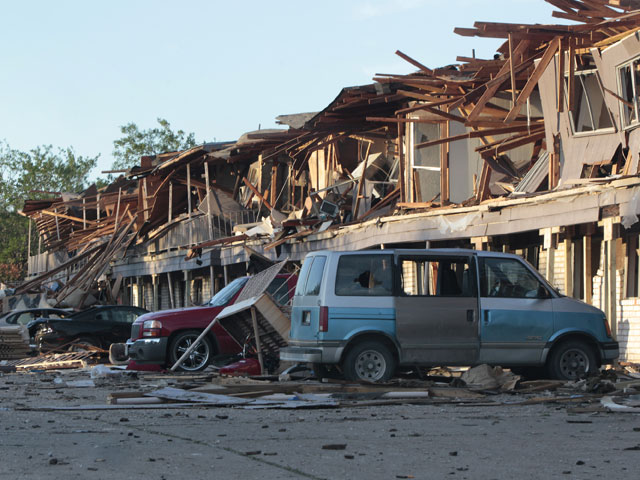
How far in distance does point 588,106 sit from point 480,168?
472 centimetres

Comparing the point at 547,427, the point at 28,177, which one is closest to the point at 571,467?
the point at 547,427

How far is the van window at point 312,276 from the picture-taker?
14.4m

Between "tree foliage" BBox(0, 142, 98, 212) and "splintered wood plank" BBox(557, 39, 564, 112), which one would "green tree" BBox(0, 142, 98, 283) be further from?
"splintered wood plank" BBox(557, 39, 564, 112)

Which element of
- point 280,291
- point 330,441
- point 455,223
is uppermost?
point 455,223

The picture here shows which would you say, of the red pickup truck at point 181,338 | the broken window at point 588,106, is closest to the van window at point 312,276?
the red pickup truck at point 181,338

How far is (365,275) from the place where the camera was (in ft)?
46.9

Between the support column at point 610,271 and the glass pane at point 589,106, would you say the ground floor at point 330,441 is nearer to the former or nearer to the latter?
the support column at point 610,271

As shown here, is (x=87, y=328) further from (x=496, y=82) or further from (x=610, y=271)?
(x=610, y=271)

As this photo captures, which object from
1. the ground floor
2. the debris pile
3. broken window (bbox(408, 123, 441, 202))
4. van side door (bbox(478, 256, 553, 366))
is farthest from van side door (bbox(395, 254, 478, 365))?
the debris pile

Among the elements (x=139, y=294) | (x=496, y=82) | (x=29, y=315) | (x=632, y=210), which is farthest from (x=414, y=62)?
(x=139, y=294)

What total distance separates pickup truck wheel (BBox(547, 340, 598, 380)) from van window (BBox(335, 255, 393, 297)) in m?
2.37

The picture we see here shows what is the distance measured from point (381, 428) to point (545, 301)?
19.4 ft

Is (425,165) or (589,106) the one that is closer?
(589,106)

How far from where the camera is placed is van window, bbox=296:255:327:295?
1442cm
